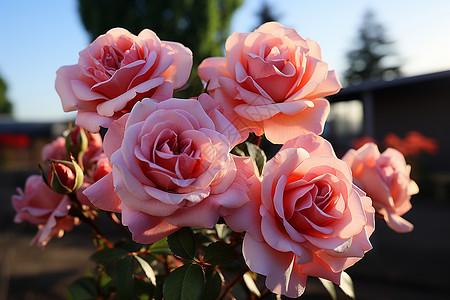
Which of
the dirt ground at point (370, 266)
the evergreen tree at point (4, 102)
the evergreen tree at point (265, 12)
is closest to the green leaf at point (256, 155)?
the dirt ground at point (370, 266)

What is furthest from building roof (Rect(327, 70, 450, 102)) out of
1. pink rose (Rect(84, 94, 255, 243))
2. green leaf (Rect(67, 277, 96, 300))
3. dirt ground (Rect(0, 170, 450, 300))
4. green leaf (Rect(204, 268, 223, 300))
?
pink rose (Rect(84, 94, 255, 243))

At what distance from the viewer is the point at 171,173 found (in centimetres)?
46

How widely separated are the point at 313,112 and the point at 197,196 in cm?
28

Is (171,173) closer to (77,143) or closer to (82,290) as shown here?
(77,143)

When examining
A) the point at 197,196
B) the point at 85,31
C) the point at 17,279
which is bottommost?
the point at 17,279

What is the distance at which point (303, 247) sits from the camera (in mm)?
485

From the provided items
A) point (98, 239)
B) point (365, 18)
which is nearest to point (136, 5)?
point (98, 239)

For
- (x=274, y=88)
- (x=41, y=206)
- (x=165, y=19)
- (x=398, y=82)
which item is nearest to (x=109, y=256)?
(x=41, y=206)

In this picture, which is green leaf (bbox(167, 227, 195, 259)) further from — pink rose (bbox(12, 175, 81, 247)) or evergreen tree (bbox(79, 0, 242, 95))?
evergreen tree (bbox(79, 0, 242, 95))

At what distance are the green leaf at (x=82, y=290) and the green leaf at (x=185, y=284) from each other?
0.40m

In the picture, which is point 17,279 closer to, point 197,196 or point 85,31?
point 197,196

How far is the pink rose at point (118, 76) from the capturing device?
573mm

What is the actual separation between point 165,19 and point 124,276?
40.1 ft

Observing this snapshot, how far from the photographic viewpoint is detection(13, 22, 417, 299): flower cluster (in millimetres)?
459
